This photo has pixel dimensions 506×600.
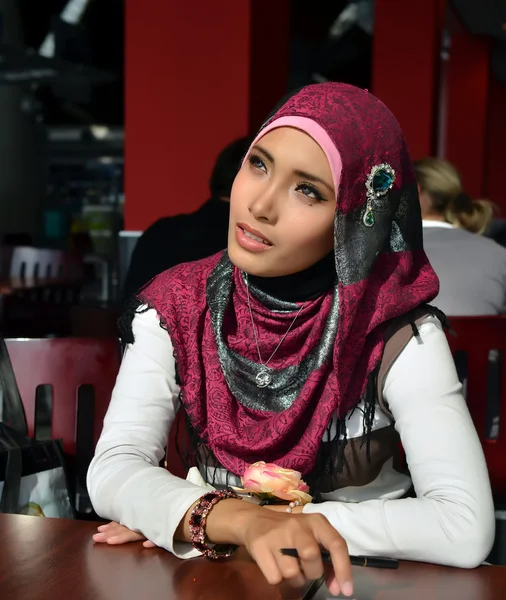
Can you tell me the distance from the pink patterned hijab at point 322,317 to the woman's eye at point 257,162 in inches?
2.3

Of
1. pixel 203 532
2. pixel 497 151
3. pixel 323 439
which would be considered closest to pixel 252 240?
pixel 323 439

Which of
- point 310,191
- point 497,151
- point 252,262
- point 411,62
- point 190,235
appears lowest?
point 497,151

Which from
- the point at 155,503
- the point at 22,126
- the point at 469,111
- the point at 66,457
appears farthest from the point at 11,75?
the point at 155,503

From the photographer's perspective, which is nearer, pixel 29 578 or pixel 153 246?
pixel 29 578

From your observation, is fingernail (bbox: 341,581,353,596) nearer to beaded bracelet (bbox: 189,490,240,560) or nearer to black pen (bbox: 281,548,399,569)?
black pen (bbox: 281,548,399,569)

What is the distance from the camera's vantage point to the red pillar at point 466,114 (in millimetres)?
11156

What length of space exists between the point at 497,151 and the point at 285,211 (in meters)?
13.1

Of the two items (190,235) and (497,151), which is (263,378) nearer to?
(190,235)

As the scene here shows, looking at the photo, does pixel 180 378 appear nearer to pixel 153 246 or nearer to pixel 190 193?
pixel 153 246

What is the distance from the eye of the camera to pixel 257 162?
1341 mm

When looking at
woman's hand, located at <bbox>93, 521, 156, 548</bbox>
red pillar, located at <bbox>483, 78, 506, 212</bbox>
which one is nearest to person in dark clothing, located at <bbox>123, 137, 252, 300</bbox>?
woman's hand, located at <bbox>93, 521, 156, 548</bbox>

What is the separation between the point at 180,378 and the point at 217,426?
4.5 inches

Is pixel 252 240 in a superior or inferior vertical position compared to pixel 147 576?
superior

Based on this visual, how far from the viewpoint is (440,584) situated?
99 cm
